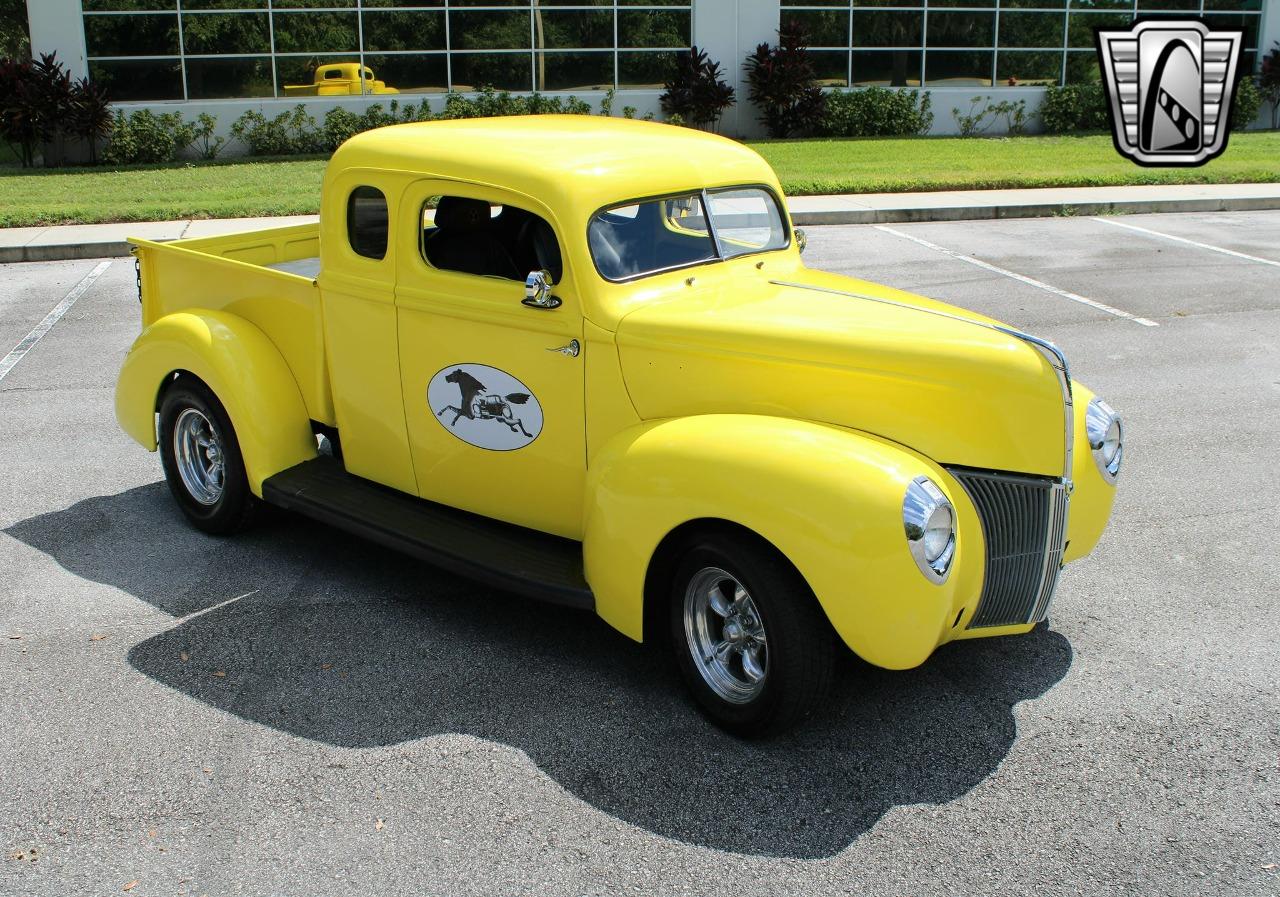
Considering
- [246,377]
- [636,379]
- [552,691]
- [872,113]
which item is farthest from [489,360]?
[872,113]

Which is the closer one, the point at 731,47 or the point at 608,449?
the point at 608,449

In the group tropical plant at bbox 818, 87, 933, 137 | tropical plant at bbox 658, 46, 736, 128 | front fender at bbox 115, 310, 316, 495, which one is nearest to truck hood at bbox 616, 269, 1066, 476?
front fender at bbox 115, 310, 316, 495

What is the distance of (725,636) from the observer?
4477mm

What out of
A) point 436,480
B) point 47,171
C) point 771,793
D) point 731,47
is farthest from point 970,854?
point 731,47

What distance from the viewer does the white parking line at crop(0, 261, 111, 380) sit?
9609 millimetres

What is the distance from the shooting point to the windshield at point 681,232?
16.4ft

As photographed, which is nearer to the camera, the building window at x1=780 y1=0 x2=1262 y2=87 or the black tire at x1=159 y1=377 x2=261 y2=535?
the black tire at x1=159 y1=377 x2=261 y2=535

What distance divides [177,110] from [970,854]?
22207mm

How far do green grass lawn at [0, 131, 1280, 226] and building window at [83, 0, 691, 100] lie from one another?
2.28 m

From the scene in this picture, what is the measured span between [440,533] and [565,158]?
1625 millimetres

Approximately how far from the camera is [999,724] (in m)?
4.54

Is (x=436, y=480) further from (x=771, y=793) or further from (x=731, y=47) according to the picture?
(x=731, y=47)

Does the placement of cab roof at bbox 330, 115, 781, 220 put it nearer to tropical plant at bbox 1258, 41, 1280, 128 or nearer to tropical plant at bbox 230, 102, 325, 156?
tropical plant at bbox 230, 102, 325, 156

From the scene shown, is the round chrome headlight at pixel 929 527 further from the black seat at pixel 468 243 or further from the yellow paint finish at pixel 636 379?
the black seat at pixel 468 243
